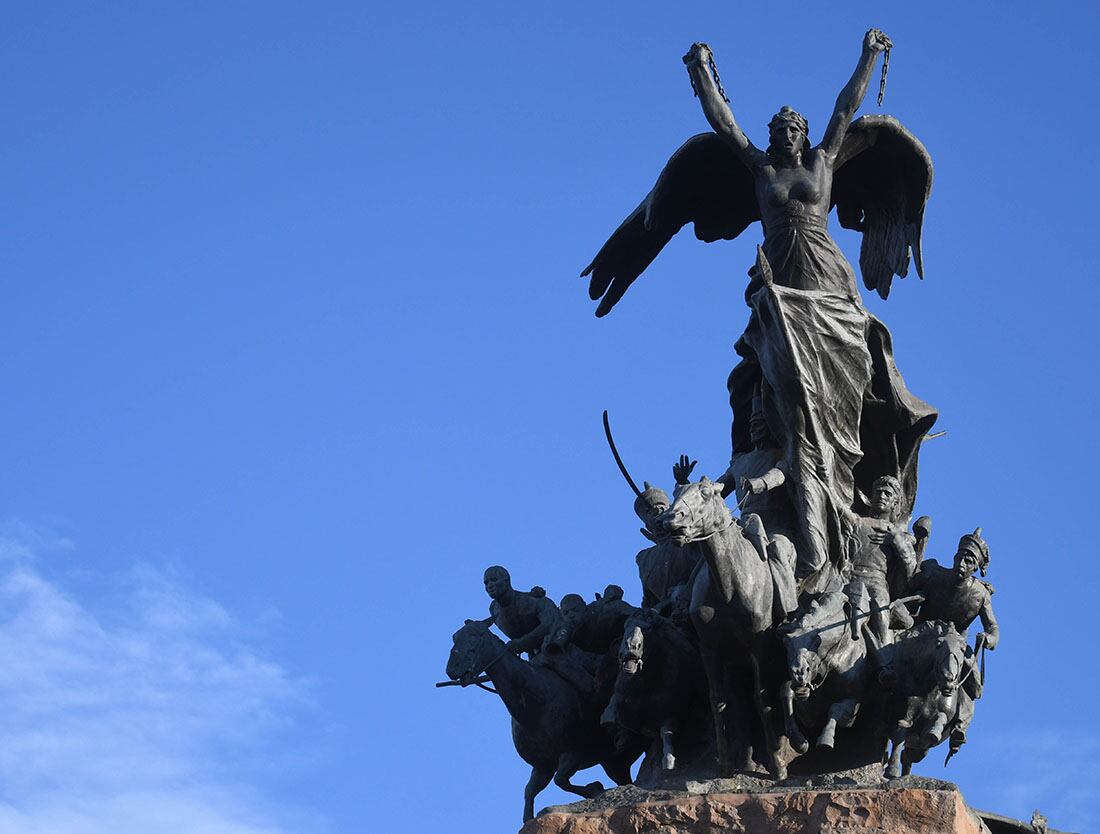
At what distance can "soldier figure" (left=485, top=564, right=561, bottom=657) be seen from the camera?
1916 cm

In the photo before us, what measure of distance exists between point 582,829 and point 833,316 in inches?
198

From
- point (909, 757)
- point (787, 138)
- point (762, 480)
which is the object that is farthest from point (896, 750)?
point (787, 138)

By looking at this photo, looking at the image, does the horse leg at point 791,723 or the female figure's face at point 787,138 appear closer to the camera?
the horse leg at point 791,723

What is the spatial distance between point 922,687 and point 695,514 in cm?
210

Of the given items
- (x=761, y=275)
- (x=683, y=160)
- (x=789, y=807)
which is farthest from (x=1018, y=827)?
(x=683, y=160)

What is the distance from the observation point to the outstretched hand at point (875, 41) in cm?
2027

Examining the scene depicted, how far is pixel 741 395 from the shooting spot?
782 inches

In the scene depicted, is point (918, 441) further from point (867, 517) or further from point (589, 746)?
point (589, 746)

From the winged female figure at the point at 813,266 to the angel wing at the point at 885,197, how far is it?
1 centimetres

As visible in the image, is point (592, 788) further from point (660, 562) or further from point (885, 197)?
point (885, 197)

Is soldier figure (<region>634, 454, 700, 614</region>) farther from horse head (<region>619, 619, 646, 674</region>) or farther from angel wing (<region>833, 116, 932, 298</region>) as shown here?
angel wing (<region>833, 116, 932, 298</region>)

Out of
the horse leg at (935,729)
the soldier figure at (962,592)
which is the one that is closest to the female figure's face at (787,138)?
the soldier figure at (962,592)

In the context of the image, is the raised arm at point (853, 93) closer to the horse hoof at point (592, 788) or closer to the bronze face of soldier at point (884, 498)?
the bronze face of soldier at point (884, 498)

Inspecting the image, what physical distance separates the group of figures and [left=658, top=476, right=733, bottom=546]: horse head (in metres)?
0.02
